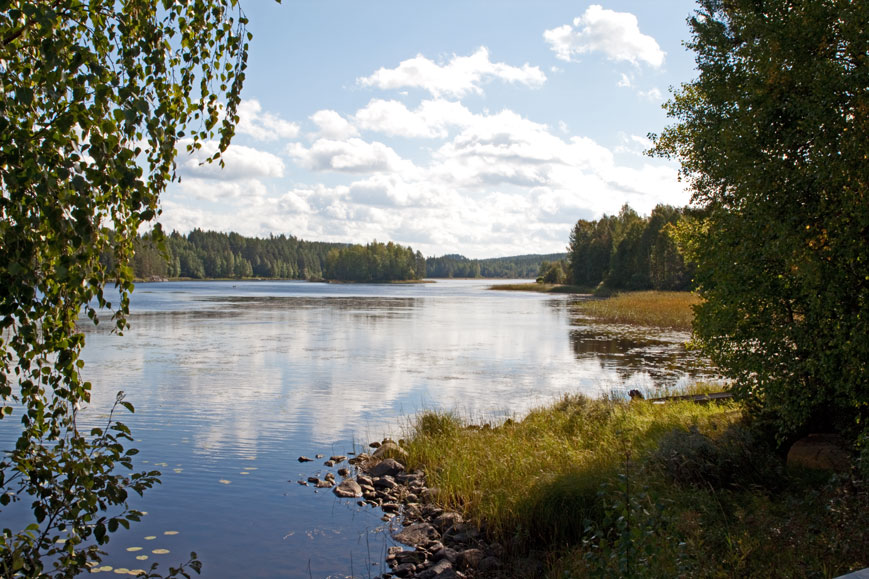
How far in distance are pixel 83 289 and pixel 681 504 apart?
26.0ft

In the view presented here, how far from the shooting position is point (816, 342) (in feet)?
30.6

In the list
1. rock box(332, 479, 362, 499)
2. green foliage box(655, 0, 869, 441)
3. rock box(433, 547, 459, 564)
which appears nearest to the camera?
green foliage box(655, 0, 869, 441)

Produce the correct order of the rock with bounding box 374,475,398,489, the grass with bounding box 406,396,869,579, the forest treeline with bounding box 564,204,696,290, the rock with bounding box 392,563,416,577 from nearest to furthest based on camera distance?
the grass with bounding box 406,396,869,579 → the rock with bounding box 392,563,416,577 → the rock with bounding box 374,475,398,489 → the forest treeline with bounding box 564,204,696,290

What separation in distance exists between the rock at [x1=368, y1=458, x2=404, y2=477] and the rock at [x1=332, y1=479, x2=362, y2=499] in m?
0.83

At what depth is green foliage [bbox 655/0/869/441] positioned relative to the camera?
880cm

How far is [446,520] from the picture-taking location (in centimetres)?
1080

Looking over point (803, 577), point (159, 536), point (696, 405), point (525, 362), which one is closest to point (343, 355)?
point (525, 362)

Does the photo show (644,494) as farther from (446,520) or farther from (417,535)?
(446,520)

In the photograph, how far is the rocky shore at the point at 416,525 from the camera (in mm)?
9070

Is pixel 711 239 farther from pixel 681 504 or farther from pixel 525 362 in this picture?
pixel 525 362

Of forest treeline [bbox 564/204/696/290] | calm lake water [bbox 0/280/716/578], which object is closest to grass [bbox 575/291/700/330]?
calm lake water [bbox 0/280/716/578]

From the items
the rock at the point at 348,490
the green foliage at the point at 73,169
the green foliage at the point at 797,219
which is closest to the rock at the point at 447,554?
the rock at the point at 348,490

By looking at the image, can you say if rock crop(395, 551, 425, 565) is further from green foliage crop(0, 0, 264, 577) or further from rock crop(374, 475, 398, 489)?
green foliage crop(0, 0, 264, 577)

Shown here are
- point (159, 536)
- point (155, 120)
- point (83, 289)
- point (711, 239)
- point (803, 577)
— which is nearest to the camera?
point (155, 120)
